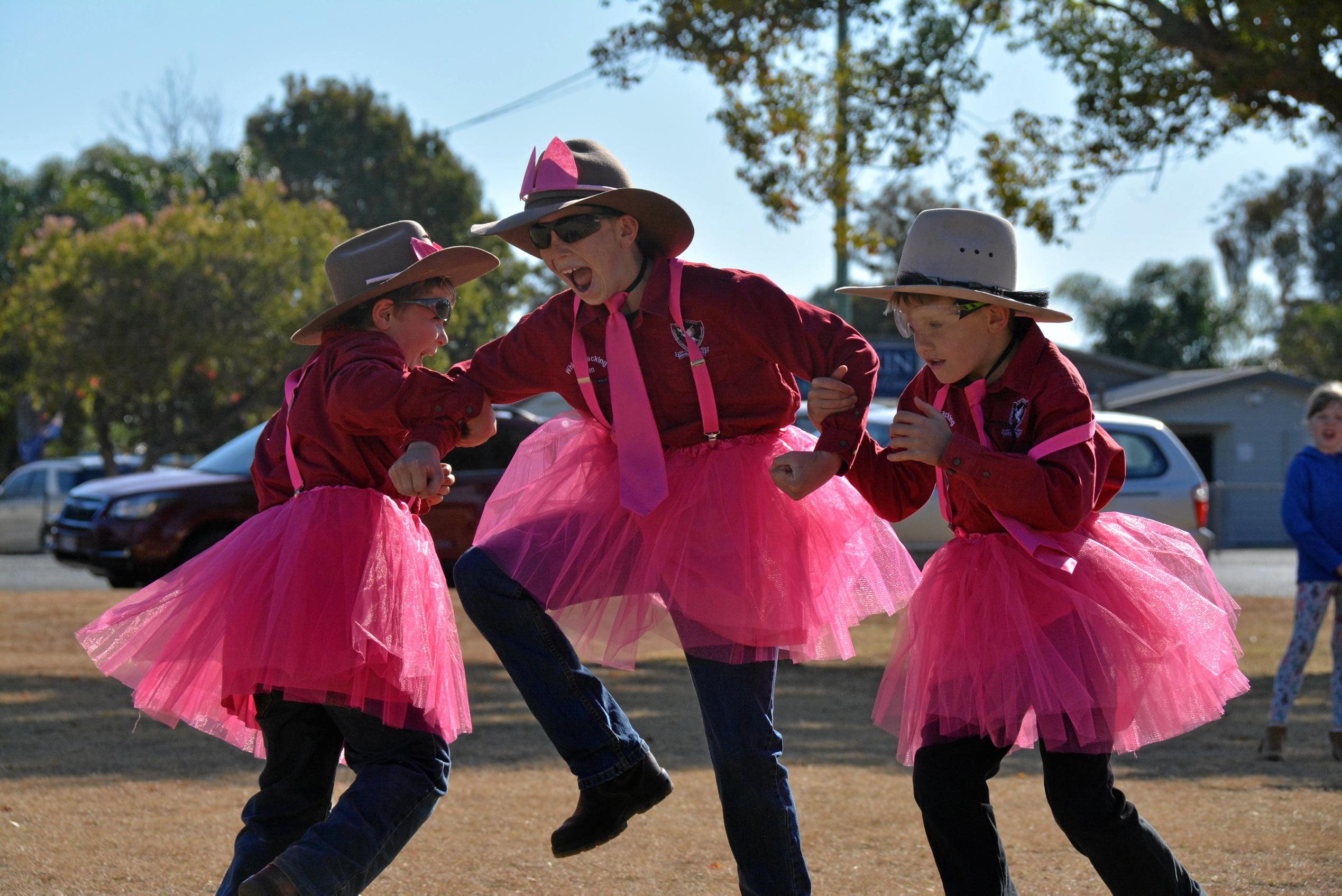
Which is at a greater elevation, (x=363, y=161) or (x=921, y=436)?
(x=363, y=161)

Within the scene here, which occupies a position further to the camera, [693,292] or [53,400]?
[53,400]

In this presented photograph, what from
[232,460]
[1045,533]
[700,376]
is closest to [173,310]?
[232,460]

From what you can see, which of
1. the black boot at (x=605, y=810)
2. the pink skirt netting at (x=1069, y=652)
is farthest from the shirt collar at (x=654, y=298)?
the black boot at (x=605, y=810)

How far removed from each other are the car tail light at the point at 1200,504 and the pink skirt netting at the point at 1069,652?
29.4ft

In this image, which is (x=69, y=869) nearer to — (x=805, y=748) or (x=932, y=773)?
(x=932, y=773)

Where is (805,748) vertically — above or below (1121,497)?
below

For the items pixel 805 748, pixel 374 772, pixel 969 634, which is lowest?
pixel 805 748

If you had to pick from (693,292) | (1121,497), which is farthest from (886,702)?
(1121,497)

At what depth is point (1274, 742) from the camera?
666 centimetres

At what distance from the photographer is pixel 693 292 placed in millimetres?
3441

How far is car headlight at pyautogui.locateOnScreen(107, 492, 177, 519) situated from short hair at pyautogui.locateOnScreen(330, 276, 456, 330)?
27.1 feet

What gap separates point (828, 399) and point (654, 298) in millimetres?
565

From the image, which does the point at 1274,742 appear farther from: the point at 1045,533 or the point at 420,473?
the point at 420,473

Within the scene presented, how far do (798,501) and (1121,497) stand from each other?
9.15 meters
